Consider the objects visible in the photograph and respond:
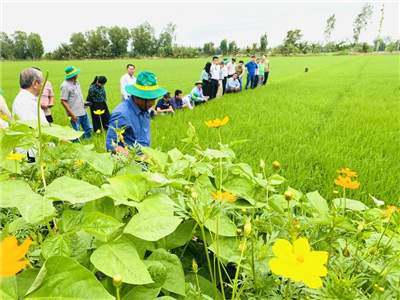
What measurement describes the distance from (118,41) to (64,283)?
62956mm

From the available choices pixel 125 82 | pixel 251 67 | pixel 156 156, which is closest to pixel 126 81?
pixel 125 82

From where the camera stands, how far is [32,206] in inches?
15.0

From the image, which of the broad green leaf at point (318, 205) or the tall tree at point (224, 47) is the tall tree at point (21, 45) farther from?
the broad green leaf at point (318, 205)

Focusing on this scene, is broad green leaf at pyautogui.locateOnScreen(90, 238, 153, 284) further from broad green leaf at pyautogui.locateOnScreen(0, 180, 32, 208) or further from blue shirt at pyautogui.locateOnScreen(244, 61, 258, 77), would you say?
blue shirt at pyautogui.locateOnScreen(244, 61, 258, 77)

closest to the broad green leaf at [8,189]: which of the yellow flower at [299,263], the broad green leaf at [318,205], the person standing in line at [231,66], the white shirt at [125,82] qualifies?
the yellow flower at [299,263]

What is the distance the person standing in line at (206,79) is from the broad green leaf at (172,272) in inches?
276

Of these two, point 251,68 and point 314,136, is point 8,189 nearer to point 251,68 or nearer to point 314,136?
point 314,136

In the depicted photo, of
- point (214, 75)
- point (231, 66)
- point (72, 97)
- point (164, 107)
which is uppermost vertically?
point (231, 66)

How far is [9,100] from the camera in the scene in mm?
7785

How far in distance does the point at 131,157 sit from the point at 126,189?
0.27 metres

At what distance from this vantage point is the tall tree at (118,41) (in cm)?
5591

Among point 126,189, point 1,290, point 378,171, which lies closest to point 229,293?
point 126,189

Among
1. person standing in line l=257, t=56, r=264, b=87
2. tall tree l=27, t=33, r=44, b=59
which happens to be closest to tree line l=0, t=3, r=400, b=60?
tall tree l=27, t=33, r=44, b=59

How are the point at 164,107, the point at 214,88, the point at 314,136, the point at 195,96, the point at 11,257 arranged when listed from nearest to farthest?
the point at 11,257
the point at 314,136
the point at 164,107
the point at 195,96
the point at 214,88
